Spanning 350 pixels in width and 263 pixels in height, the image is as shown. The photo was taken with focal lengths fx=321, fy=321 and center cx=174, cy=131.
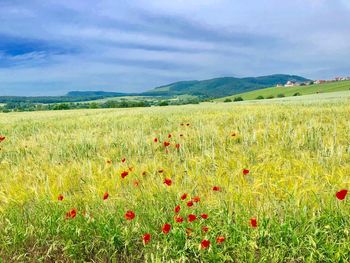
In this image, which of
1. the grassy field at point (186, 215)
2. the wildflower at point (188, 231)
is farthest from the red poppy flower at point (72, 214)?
the wildflower at point (188, 231)

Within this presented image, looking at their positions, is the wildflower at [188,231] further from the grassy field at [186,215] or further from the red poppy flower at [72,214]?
the red poppy flower at [72,214]

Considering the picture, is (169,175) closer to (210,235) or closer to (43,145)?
(210,235)

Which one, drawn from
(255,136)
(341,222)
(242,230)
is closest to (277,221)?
(242,230)

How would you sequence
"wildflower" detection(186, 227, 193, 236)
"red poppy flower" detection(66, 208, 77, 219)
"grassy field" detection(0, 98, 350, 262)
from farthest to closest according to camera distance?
"red poppy flower" detection(66, 208, 77, 219)
"wildflower" detection(186, 227, 193, 236)
"grassy field" detection(0, 98, 350, 262)

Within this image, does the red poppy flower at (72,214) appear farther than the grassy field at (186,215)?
Yes

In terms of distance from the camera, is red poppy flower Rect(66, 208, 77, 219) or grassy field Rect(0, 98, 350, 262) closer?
grassy field Rect(0, 98, 350, 262)

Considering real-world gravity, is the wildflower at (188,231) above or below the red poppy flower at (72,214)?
below

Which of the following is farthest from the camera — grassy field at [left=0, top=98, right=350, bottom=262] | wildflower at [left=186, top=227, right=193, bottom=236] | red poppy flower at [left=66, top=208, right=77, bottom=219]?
red poppy flower at [left=66, top=208, right=77, bottom=219]

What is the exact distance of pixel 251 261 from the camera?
7.55 feet

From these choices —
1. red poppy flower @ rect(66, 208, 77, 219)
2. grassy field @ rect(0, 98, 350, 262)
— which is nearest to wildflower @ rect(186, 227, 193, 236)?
grassy field @ rect(0, 98, 350, 262)

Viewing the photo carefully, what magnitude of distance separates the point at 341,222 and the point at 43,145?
592cm

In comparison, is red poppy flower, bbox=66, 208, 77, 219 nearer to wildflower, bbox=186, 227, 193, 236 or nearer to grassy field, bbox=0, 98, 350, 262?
grassy field, bbox=0, 98, 350, 262

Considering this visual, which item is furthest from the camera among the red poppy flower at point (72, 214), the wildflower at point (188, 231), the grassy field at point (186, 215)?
the red poppy flower at point (72, 214)

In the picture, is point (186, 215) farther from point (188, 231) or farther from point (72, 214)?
point (72, 214)
